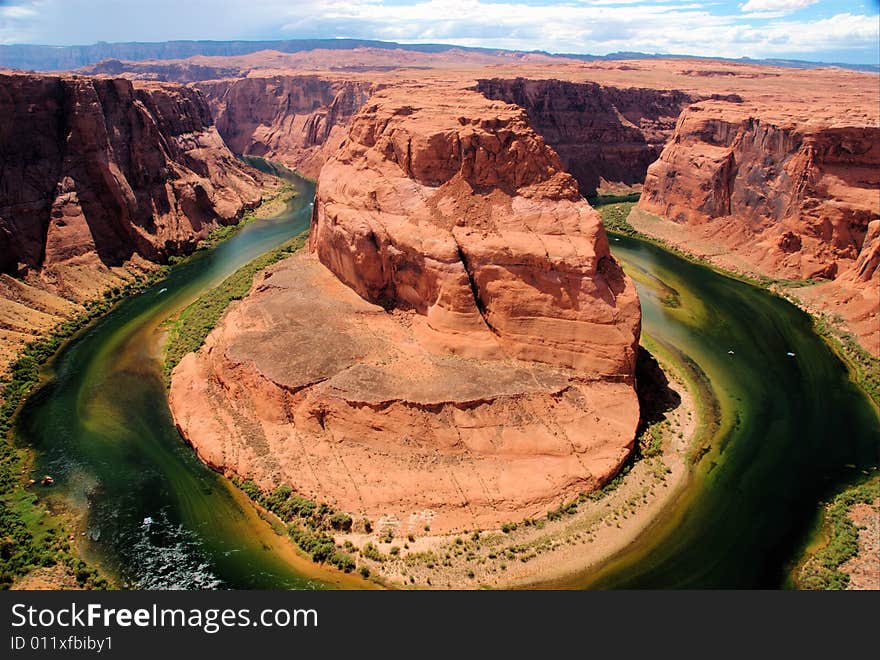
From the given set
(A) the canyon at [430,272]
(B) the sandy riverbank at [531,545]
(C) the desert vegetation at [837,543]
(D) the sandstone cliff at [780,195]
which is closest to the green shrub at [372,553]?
(B) the sandy riverbank at [531,545]

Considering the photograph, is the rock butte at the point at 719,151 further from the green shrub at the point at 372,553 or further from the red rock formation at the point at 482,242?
the green shrub at the point at 372,553

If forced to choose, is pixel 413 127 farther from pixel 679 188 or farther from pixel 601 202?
pixel 601 202

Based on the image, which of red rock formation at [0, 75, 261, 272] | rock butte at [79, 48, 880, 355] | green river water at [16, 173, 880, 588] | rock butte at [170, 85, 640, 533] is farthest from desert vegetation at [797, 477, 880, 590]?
red rock formation at [0, 75, 261, 272]

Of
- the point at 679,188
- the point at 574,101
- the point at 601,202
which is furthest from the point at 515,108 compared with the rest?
the point at 574,101

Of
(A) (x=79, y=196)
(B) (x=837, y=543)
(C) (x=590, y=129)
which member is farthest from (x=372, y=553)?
(C) (x=590, y=129)

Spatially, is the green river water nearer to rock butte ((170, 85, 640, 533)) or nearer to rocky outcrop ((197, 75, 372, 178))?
rock butte ((170, 85, 640, 533))

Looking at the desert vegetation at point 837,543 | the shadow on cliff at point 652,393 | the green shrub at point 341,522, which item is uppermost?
the shadow on cliff at point 652,393

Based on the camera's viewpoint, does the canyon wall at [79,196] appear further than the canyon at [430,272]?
Yes
